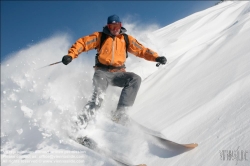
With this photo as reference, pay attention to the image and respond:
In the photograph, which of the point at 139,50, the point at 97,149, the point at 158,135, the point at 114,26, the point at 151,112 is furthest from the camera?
the point at 139,50

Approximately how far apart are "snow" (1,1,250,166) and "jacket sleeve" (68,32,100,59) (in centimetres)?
74

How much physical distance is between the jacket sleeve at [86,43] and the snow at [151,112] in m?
0.74

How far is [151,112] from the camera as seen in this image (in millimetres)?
3316

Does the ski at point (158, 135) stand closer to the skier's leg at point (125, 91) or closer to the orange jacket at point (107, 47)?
the skier's leg at point (125, 91)

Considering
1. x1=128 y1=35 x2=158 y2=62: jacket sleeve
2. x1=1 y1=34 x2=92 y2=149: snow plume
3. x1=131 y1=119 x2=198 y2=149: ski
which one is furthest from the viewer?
x1=128 y1=35 x2=158 y2=62: jacket sleeve

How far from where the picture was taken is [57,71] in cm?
526

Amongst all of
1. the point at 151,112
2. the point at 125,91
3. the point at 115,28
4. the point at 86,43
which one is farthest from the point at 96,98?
the point at 115,28

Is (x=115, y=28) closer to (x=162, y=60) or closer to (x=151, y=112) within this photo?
(x=162, y=60)

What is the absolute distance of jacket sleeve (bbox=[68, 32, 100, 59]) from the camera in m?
4.08

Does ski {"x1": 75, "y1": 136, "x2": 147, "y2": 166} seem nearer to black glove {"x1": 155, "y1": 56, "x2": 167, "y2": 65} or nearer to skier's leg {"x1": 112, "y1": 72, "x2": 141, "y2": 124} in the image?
skier's leg {"x1": 112, "y1": 72, "x2": 141, "y2": 124}

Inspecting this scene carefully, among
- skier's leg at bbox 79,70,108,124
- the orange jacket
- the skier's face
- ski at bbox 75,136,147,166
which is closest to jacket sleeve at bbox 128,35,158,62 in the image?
the orange jacket

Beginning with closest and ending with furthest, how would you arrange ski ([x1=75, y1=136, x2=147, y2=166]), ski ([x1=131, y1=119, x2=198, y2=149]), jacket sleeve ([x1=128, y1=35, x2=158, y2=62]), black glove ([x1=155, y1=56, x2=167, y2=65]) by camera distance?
1. ski ([x1=131, y1=119, x2=198, y2=149])
2. ski ([x1=75, y1=136, x2=147, y2=166])
3. black glove ([x1=155, y1=56, x2=167, y2=65])
4. jacket sleeve ([x1=128, y1=35, x2=158, y2=62])

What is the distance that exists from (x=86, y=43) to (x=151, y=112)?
1.65 metres

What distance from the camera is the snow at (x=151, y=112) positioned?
2.20m
